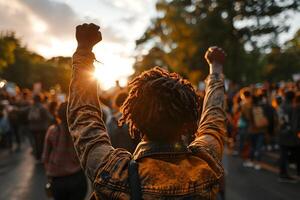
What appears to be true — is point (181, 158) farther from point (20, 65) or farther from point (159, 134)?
point (20, 65)

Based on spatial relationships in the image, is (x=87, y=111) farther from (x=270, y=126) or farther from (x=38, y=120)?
(x=38, y=120)

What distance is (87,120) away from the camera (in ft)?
7.08

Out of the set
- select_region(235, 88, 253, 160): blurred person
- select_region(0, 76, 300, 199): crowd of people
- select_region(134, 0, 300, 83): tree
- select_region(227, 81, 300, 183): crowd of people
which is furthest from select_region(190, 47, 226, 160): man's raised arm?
select_region(134, 0, 300, 83): tree

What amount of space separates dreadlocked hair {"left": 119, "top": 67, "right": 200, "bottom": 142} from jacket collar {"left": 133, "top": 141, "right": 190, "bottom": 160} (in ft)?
0.10

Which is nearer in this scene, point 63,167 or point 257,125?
point 63,167

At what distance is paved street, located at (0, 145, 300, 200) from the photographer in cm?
983

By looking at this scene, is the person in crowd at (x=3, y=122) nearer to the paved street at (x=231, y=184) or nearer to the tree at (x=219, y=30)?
the paved street at (x=231, y=184)

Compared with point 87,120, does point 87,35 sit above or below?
above

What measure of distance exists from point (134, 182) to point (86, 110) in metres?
0.35

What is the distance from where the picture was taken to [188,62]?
1750 inches

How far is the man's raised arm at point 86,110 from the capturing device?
211 centimetres

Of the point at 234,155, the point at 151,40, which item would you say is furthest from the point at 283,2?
the point at 151,40

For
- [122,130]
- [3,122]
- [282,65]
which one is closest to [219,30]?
[3,122]

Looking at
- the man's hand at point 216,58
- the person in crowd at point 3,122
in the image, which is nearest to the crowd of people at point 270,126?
the person in crowd at point 3,122
